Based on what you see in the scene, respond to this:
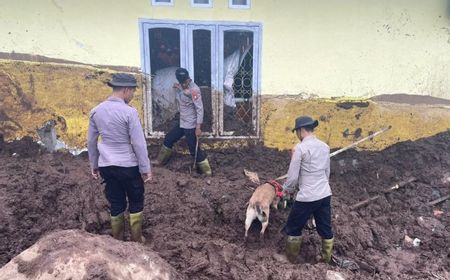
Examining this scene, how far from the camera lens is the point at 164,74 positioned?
24.4 feet

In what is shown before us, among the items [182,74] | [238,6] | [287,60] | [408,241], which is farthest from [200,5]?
[408,241]

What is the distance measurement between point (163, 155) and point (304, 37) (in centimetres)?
337

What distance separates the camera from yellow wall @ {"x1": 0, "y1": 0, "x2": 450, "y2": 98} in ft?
22.6

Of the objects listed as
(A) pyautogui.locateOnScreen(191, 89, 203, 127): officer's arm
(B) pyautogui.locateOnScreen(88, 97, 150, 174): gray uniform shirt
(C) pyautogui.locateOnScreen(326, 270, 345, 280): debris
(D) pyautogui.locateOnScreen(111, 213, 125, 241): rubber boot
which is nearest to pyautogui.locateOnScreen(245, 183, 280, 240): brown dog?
(C) pyautogui.locateOnScreen(326, 270, 345, 280): debris

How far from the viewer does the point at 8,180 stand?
6.22 m

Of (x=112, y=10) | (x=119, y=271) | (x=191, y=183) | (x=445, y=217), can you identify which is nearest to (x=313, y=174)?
(x=191, y=183)

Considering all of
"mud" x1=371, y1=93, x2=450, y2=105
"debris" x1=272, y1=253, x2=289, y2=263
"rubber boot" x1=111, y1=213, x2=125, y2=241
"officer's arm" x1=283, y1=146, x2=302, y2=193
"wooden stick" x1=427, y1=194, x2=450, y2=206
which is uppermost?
"mud" x1=371, y1=93, x2=450, y2=105

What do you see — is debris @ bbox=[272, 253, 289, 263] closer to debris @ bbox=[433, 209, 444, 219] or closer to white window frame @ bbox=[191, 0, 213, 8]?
debris @ bbox=[433, 209, 444, 219]

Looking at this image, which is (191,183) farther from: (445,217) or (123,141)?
(445,217)

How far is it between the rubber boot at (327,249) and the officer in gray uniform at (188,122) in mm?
2535

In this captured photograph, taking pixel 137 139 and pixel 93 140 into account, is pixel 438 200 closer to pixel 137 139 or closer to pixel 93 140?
pixel 137 139

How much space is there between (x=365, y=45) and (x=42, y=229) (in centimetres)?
629

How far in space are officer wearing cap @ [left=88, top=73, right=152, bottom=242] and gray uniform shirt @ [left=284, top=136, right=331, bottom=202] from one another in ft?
6.17

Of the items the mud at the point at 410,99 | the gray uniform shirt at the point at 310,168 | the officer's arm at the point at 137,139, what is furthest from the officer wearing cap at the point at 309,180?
the mud at the point at 410,99
